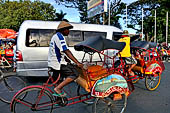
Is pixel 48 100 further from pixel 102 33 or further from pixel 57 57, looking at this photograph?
pixel 102 33

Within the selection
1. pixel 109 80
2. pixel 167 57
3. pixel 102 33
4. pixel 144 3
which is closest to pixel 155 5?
pixel 144 3

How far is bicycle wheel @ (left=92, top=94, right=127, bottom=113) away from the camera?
3.46 metres

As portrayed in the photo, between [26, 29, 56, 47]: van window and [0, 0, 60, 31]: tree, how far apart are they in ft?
68.7

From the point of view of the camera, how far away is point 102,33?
7.57m

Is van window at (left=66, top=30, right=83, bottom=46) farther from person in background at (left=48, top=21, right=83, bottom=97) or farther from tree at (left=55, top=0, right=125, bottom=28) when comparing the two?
tree at (left=55, top=0, right=125, bottom=28)

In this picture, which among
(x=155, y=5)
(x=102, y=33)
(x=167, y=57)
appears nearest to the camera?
(x=102, y=33)

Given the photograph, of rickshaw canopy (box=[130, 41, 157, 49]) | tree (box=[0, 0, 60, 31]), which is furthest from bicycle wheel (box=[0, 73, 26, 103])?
tree (box=[0, 0, 60, 31])

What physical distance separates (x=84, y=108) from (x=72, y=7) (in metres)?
25.8

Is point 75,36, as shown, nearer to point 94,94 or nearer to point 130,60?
point 130,60

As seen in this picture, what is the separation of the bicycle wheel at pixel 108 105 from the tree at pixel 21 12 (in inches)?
978

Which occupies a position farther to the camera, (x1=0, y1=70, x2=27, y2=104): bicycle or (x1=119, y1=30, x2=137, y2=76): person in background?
(x1=119, y1=30, x2=137, y2=76): person in background

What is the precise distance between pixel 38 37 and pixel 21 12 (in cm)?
2295

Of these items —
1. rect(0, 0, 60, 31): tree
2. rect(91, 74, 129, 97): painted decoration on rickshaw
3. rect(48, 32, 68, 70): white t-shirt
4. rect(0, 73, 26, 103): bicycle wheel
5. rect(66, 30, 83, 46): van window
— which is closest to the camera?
rect(48, 32, 68, 70): white t-shirt

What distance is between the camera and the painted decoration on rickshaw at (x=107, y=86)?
341 cm
